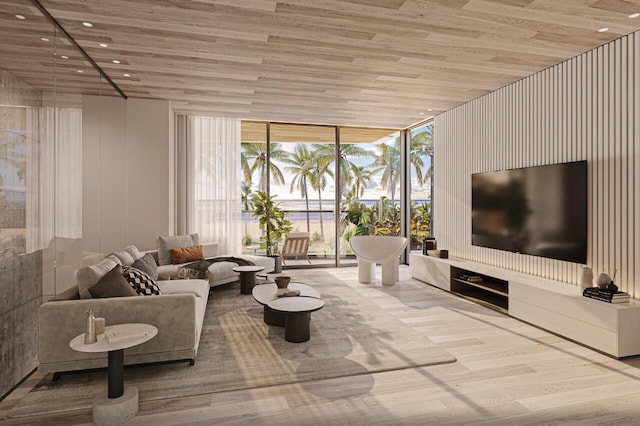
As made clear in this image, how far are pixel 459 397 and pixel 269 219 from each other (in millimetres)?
4883

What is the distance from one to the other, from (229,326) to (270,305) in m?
0.79

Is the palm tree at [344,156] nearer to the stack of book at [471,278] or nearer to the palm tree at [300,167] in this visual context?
the palm tree at [300,167]

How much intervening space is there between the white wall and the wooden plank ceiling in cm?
37

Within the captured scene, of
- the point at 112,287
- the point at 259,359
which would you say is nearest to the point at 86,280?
the point at 112,287

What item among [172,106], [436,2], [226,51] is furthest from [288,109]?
[436,2]

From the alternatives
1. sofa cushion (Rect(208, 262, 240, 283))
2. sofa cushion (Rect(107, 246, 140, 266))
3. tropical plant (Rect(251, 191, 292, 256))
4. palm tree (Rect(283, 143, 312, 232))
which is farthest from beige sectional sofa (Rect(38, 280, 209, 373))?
palm tree (Rect(283, 143, 312, 232))

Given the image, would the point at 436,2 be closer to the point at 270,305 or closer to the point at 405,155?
the point at 270,305

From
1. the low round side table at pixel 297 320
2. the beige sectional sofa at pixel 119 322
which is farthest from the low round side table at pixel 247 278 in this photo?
the beige sectional sofa at pixel 119 322

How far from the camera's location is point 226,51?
3748 millimetres

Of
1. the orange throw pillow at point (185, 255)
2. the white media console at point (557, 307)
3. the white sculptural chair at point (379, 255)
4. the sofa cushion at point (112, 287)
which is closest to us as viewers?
the sofa cushion at point (112, 287)

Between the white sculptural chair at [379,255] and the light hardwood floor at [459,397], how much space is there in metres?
2.44

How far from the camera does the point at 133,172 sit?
5523 mm

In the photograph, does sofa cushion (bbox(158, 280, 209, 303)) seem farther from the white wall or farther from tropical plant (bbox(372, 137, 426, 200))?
tropical plant (bbox(372, 137, 426, 200))

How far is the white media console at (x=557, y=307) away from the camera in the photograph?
3086 millimetres
